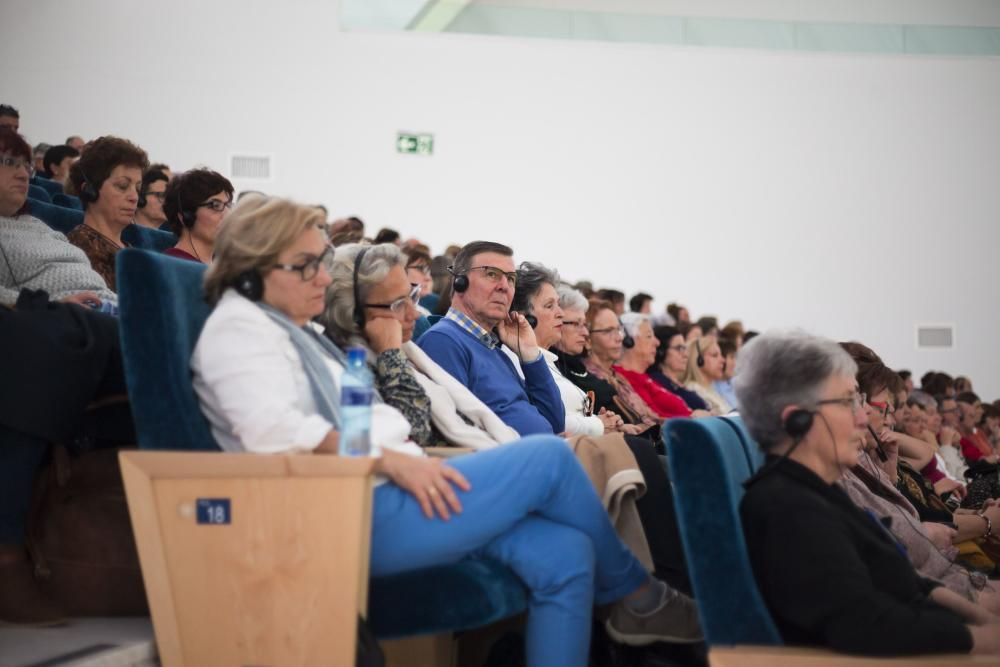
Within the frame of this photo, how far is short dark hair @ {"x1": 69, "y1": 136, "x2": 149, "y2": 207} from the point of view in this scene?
9.53 ft

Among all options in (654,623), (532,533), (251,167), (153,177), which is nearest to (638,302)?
(251,167)

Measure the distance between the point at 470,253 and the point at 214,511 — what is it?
143 cm

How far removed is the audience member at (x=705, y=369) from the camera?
5242 millimetres

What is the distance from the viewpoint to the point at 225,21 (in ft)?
24.7

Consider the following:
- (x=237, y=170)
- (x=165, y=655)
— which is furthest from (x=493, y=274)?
(x=237, y=170)

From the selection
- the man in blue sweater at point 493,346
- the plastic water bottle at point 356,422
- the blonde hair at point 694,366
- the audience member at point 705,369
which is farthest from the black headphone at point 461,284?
the blonde hair at point 694,366

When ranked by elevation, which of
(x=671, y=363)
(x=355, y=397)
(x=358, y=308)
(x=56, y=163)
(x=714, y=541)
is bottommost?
(x=671, y=363)

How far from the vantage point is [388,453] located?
5.58ft

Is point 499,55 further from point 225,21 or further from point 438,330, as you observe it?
point 438,330

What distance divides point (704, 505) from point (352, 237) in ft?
8.32

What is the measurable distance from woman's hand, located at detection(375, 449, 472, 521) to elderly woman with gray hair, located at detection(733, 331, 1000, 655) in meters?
0.47

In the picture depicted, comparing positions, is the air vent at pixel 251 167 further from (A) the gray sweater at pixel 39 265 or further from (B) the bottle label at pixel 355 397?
(B) the bottle label at pixel 355 397

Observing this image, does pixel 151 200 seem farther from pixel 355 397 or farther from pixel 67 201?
pixel 355 397

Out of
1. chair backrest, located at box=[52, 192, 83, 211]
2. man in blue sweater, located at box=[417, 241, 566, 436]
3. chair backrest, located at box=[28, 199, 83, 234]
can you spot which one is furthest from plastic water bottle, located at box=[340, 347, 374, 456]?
chair backrest, located at box=[52, 192, 83, 211]
